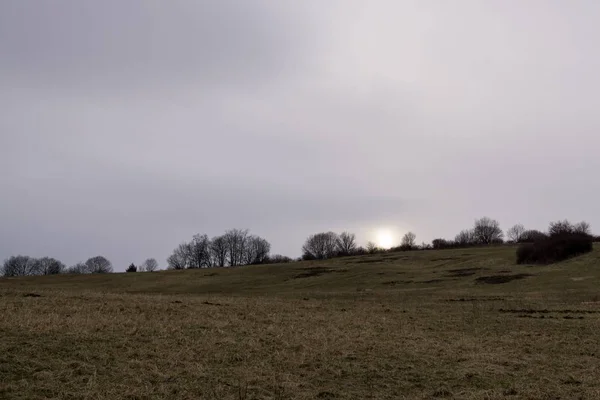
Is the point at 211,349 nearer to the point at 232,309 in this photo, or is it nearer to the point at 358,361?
the point at 358,361

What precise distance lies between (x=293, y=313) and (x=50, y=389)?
15.5m

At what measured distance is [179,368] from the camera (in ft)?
41.1

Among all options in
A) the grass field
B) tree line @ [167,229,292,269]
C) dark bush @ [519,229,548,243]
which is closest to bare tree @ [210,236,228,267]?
tree line @ [167,229,292,269]

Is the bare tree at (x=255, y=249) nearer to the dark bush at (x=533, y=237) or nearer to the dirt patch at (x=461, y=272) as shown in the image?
the dark bush at (x=533, y=237)

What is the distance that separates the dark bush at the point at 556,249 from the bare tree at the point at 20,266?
575 feet

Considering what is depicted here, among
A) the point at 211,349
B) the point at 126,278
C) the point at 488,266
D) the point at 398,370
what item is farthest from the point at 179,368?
the point at 126,278

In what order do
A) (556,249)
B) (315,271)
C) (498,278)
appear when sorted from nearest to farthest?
(498,278), (556,249), (315,271)

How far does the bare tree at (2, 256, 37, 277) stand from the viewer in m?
187

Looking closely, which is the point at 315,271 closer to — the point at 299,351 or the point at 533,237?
the point at 533,237

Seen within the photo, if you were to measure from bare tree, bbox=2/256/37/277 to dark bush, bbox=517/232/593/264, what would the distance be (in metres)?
175

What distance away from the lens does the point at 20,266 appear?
18912cm

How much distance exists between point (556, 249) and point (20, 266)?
602 ft

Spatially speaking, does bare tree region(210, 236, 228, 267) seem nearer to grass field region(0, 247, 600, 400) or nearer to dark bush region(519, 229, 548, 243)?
dark bush region(519, 229, 548, 243)

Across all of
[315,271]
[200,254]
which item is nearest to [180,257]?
[200,254]
